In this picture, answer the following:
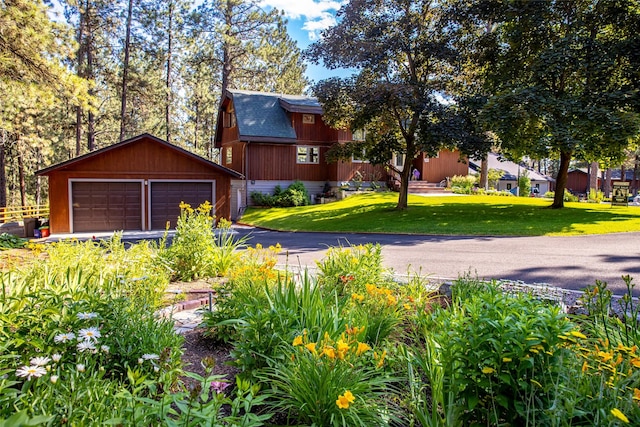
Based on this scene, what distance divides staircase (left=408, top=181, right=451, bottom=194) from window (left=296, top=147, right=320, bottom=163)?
20.9ft

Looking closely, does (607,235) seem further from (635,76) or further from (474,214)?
(635,76)

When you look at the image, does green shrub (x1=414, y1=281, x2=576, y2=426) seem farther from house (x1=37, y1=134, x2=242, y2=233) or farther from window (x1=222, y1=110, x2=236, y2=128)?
window (x1=222, y1=110, x2=236, y2=128)

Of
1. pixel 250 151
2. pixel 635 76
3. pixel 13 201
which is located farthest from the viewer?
pixel 13 201

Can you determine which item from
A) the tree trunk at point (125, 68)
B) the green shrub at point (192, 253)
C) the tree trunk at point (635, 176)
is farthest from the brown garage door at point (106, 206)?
the tree trunk at point (635, 176)

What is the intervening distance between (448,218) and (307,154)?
11580 mm

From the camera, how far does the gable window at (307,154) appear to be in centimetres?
2597

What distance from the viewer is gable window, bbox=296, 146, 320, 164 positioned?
85.2 ft

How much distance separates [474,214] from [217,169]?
11.7 m

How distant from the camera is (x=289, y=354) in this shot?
2.81m

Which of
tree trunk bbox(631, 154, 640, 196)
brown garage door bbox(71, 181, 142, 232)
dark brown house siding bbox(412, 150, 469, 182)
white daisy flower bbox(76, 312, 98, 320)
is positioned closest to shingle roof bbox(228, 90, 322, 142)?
brown garage door bbox(71, 181, 142, 232)

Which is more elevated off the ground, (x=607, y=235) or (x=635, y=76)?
(x=635, y=76)

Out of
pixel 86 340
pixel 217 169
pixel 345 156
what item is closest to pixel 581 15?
pixel 345 156

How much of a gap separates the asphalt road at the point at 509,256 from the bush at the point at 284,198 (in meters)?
9.76

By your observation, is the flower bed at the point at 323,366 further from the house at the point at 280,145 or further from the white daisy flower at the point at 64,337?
the house at the point at 280,145
